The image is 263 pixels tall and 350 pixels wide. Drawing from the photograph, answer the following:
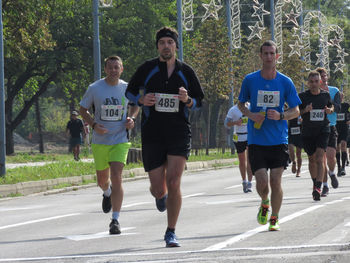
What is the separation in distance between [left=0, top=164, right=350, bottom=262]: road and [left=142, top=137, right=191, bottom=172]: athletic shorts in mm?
805

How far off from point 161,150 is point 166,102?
18.9 inches

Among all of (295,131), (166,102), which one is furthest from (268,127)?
(295,131)

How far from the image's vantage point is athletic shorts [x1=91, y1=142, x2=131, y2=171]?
35.1 ft

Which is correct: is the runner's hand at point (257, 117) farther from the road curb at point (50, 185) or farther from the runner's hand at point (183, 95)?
the road curb at point (50, 185)

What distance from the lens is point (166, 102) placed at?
8805 millimetres

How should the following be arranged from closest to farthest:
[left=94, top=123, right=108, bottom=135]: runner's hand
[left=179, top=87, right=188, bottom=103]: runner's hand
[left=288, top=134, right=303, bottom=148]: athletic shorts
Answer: [left=179, top=87, right=188, bottom=103]: runner's hand < [left=94, top=123, right=108, bottom=135]: runner's hand < [left=288, top=134, right=303, bottom=148]: athletic shorts

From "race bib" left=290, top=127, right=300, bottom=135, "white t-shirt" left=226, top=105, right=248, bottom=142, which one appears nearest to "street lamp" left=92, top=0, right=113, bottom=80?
"race bib" left=290, top=127, right=300, bottom=135

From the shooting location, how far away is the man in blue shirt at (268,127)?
32.6ft

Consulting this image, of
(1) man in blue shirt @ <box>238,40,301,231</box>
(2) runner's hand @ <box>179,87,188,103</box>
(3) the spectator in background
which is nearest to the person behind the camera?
(2) runner's hand @ <box>179,87,188,103</box>

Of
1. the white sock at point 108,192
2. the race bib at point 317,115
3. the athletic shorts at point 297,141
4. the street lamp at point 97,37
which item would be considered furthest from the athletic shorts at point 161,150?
the street lamp at point 97,37

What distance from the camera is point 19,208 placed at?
51.3 feet

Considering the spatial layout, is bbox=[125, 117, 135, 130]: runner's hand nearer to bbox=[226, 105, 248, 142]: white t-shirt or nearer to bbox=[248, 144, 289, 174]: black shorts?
bbox=[248, 144, 289, 174]: black shorts

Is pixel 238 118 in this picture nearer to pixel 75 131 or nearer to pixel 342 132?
pixel 342 132

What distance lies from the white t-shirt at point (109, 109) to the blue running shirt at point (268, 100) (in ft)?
4.81
